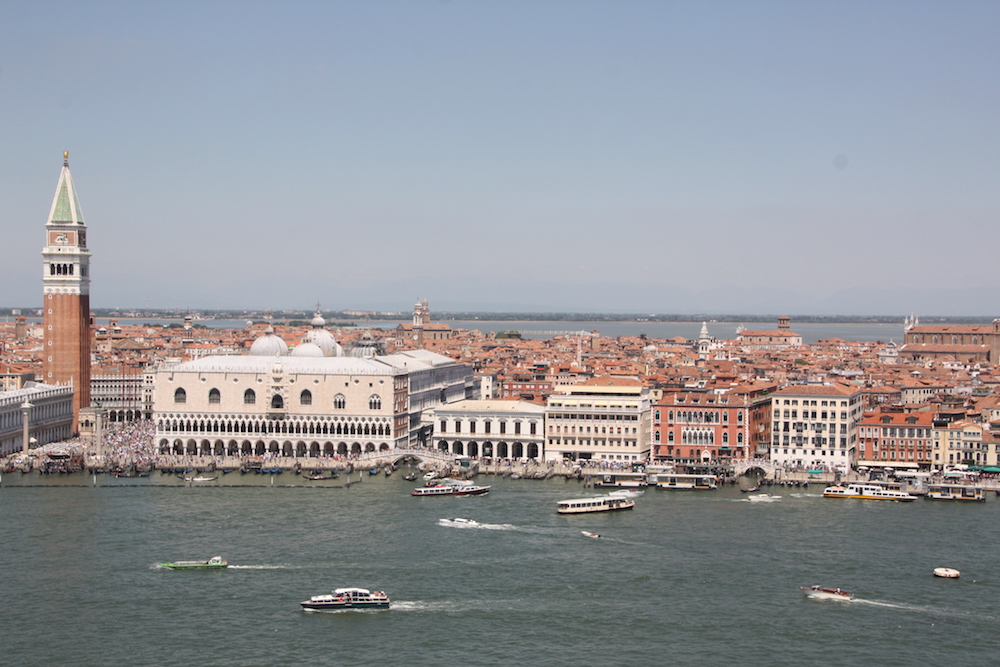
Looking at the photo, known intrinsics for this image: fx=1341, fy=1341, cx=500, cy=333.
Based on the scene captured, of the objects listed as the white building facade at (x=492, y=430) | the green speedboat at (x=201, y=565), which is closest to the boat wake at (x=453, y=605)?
the green speedboat at (x=201, y=565)

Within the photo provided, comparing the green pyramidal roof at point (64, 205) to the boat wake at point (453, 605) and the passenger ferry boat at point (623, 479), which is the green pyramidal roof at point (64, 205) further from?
the boat wake at point (453, 605)

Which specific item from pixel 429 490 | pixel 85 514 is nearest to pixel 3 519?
pixel 85 514

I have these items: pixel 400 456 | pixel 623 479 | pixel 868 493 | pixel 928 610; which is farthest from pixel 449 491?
pixel 928 610

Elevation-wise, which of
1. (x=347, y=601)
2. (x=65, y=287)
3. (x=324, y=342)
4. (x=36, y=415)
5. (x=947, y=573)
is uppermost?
(x=65, y=287)

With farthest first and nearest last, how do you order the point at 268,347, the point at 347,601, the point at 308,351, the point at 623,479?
the point at 268,347 < the point at 308,351 < the point at 623,479 < the point at 347,601

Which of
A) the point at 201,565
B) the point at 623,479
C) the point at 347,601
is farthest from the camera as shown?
the point at 623,479

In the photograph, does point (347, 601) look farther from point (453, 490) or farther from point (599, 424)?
point (599, 424)

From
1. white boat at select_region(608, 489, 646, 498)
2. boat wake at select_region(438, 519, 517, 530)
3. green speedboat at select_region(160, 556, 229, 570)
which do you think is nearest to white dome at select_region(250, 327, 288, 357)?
white boat at select_region(608, 489, 646, 498)
